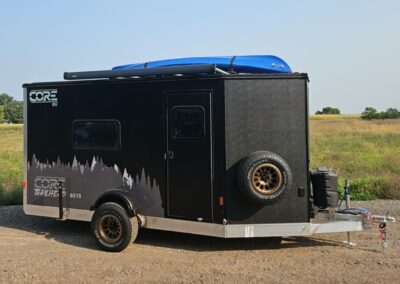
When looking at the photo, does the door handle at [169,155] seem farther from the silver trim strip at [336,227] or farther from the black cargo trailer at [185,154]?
the silver trim strip at [336,227]

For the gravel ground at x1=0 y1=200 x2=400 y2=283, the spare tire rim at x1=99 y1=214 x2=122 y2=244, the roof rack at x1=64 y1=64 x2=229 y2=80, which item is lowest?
the gravel ground at x1=0 y1=200 x2=400 y2=283

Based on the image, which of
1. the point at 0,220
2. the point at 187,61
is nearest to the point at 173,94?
the point at 187,61

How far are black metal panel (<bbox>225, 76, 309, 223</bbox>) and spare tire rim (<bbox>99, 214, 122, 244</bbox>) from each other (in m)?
1.65

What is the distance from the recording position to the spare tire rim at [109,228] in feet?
22.2

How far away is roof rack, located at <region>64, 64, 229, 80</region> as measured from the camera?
6.38m

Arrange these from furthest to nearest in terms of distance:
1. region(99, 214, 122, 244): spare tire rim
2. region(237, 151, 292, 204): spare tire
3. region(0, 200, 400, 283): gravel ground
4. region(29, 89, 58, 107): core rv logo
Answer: region(29, 89, 58, 107): core rv logo → region(99, 214, 122, 244): spare tire rim → region(237, 151, 292, 204): spare tire → region(0, 200, 400, 283): gravel ground

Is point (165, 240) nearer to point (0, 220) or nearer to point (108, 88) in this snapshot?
point (108, 88)

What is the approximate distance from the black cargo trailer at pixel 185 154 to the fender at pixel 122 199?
0.7 inches

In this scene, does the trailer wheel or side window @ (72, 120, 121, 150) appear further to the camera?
side window @ (72, 120, 121, 150)

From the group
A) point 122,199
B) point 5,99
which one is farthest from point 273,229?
point 5,99

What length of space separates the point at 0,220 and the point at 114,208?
10.9ft

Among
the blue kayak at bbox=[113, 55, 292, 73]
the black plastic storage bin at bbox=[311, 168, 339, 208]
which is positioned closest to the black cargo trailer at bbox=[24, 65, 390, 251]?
the black plastic storage bin at bbox=[311, 168, 339, 208]

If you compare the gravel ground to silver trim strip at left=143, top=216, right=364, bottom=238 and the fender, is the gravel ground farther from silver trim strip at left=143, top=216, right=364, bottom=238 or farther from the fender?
the fender

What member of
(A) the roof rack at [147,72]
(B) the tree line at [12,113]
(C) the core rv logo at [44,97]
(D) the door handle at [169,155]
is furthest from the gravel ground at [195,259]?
(B) the tree line at [12,113]
